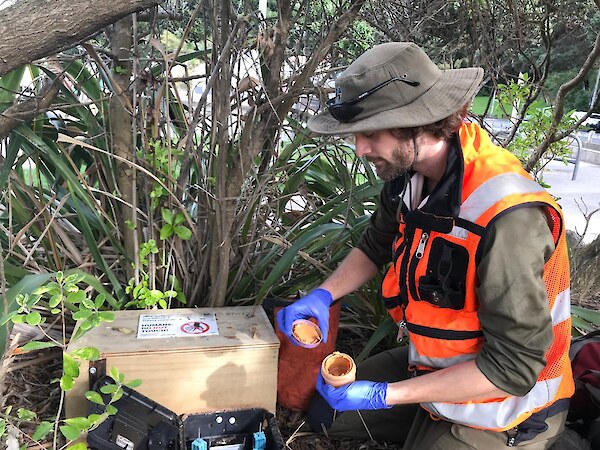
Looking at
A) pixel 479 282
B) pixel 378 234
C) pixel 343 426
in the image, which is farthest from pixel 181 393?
pixel 479 282

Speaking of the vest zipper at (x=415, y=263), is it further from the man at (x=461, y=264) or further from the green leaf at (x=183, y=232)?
the green leaf at (x=183, y=232)

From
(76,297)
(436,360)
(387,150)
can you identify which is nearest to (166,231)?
(76,297)

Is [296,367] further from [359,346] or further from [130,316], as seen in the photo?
[130,316]

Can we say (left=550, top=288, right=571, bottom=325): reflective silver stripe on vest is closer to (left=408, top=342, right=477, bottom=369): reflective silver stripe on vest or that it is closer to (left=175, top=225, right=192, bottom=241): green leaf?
(left=408, top=342, right=477, bottom=369): reflective silver stripe on vest

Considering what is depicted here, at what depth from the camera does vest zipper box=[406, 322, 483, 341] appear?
1.47m

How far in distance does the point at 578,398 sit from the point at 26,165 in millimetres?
2166

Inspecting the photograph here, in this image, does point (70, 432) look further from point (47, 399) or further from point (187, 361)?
point (47, 399)

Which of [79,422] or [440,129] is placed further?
[440,129]

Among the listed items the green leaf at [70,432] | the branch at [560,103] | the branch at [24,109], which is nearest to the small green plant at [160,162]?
the branch at [24,109]

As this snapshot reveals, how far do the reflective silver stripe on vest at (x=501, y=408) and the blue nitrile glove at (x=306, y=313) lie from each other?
1.55 feet

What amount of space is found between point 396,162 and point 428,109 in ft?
0.53

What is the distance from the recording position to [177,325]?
1831 mm

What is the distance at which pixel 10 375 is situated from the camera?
1.92 m

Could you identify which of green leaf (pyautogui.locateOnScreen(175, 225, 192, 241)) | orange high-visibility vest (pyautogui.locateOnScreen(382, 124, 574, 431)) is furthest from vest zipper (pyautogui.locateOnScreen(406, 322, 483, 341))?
green leaf (pyautogui.locateOnScreen(175, 225, 192, 241))
